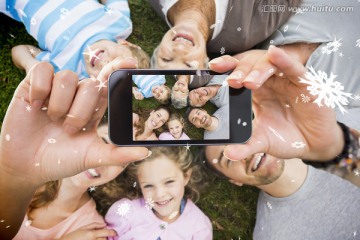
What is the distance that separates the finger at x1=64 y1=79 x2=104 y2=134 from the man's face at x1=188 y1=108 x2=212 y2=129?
0.56 ft

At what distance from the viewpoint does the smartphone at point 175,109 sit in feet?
2.42

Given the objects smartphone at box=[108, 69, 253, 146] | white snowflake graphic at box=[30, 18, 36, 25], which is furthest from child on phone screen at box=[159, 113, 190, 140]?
white snowflake graphic at box=[30, 18, 36, 25]

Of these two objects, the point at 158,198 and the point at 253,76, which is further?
the point at 158,198

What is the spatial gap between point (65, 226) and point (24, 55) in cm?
34

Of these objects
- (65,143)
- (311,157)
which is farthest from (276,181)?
(65,143)

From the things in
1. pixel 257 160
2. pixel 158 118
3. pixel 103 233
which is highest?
pixel 158 118

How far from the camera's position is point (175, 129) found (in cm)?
77

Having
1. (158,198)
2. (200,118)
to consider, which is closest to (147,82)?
(200,118)

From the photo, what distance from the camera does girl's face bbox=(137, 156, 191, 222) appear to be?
0.82 m

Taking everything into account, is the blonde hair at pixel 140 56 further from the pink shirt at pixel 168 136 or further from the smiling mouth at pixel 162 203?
the smiling mouth at pixel 162 203

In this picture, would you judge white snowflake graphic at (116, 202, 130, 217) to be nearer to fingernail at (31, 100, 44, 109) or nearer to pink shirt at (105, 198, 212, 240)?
pink shirt at (105, 198, 212, 240)

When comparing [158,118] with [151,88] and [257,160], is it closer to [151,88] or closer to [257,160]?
[151,88]

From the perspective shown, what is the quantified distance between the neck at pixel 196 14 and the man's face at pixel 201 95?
0.13 meters

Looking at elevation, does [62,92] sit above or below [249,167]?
above
